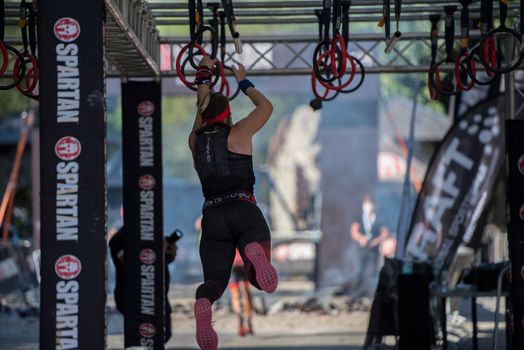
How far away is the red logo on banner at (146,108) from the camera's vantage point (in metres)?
12.2

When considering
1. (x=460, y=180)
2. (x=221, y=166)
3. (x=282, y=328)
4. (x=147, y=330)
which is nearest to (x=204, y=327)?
(x=221, y=166)

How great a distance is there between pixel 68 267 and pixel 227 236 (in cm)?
108

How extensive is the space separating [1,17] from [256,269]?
3658 mm

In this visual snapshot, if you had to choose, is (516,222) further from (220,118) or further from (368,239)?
(368,239)

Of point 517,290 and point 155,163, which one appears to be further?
point 155,163

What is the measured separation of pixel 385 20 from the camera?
10102mm

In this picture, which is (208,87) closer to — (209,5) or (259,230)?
(259,230)

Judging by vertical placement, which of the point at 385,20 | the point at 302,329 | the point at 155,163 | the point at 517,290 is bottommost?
the point at 302,329

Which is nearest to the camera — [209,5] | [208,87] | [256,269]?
[256,269]

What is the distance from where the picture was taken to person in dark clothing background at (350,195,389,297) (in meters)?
25.6

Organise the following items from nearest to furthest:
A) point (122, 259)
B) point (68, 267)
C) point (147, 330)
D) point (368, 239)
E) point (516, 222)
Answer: point (68, 267) < point (516, 222) < point (147, 330) < point (122, 259) < point (368, 239)

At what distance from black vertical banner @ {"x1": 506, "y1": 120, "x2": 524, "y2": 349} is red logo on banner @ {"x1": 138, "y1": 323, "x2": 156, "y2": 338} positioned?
11.6ft

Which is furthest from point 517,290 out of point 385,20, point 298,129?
point 298,129

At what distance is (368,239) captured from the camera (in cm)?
2650
